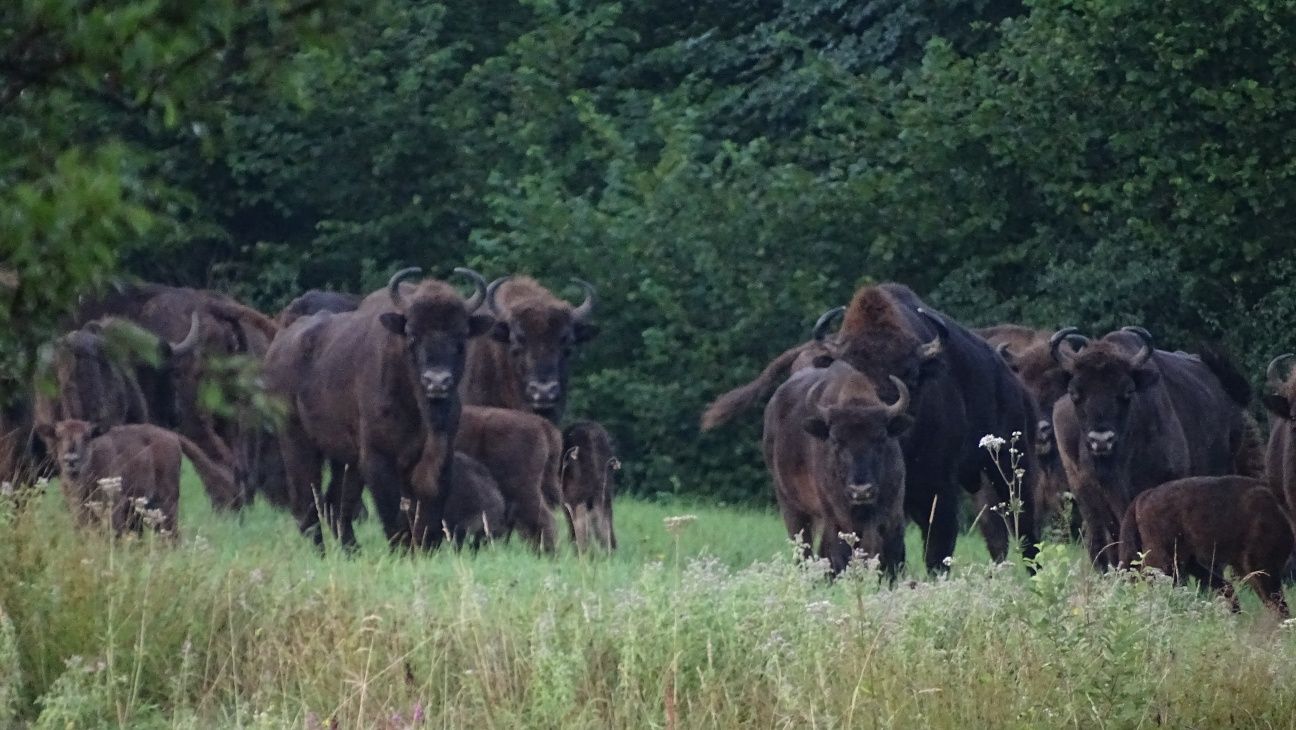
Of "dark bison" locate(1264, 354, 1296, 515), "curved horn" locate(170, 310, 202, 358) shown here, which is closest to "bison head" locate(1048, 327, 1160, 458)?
"dark bison" locate(1264, 354, 1296, 515)

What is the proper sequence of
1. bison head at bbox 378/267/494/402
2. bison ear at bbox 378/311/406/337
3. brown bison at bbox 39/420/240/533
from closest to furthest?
brown bison at bbox 39/420/240/533 < bison head at bbox 378/267/494/402 < bison ear at bbox 378/311/406/337

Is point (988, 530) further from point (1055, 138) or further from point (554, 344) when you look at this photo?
point (1055, 138)

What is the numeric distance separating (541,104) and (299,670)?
63.6 feet

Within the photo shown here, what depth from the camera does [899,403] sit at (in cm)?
1333

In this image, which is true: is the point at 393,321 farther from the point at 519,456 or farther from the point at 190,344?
the point at 190,344

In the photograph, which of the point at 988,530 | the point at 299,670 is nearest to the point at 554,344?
the point at 988,530

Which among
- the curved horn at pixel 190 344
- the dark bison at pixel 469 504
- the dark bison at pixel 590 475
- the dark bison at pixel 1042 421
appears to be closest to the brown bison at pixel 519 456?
the dark bison at pixel 469 504

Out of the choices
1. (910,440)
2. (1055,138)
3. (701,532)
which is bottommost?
(701,532)

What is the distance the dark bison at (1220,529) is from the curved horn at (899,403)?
1596 mm

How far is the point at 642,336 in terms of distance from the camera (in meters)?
24.4

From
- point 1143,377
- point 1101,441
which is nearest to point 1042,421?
point 1143,377

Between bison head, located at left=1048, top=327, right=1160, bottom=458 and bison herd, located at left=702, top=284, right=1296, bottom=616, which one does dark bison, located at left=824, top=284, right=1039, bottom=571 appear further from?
bison head, located at left=1048, top=327, right=1160, bottom=458

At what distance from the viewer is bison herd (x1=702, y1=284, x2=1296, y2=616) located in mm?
12859

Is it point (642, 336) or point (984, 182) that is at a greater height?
point (984, 182)
